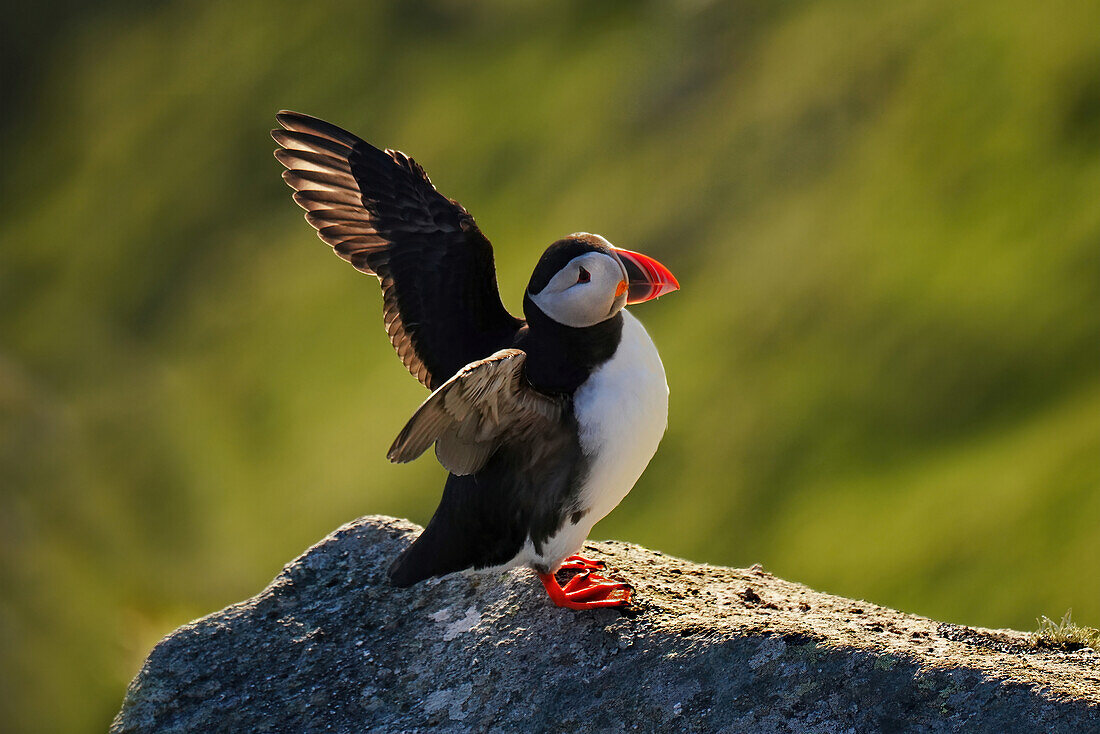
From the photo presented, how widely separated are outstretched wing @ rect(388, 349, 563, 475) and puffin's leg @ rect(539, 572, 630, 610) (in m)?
0.67

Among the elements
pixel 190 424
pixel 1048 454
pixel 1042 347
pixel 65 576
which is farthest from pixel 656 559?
pixel 190 424

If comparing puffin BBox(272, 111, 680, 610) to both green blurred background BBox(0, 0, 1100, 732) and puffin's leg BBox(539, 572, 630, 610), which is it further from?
green blurred background BBox(0, 0, 1100, 732)

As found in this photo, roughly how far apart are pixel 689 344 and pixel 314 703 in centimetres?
871

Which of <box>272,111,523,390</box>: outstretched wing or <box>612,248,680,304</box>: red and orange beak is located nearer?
<box>612,248,680,304</box>: red and orange beak

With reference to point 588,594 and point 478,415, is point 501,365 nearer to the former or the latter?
point 478,415

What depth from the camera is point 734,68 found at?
1547 centimetres

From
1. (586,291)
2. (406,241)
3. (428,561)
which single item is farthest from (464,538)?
(406,241)

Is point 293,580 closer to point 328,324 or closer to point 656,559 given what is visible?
point 656,559

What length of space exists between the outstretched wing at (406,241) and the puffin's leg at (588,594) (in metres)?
1.09

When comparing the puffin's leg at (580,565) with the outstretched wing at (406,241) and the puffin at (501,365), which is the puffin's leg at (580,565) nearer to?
the puffin at (501,365)

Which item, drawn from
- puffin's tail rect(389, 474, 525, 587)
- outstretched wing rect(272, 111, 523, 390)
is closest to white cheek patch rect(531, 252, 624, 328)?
outstretched wing rect(272, 111, 523, 390)

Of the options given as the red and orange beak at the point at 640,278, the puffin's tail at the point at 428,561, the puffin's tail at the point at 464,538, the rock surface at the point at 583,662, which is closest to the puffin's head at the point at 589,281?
the red and orange beak at the point at 640,278

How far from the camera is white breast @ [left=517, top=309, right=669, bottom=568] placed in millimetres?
5055

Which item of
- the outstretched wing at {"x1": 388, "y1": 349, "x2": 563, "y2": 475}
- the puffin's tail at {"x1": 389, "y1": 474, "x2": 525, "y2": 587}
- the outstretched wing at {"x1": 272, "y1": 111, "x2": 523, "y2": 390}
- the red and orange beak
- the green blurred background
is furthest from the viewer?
the green blurred background
